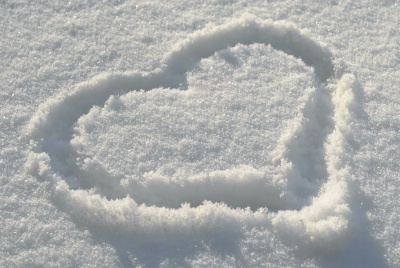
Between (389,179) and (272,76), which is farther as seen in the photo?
(272,76)

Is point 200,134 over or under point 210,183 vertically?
over

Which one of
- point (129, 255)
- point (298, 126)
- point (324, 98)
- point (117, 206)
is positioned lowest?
point (129, 255)

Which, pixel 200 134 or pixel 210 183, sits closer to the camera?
pixel 210 183

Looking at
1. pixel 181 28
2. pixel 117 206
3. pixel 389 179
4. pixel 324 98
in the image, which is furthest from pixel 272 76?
pixel 117 206

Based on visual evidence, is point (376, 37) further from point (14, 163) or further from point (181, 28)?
point (14, 163)

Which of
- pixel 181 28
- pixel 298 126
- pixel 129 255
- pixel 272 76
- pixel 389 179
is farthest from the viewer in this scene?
pixel 181 28
